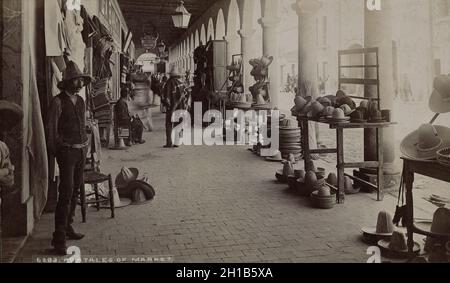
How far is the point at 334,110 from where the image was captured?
686 cm

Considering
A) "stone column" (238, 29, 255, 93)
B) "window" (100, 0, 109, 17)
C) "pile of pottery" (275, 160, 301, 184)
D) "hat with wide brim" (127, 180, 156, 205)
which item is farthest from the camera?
"stone column" (238, 29, 255, 93)

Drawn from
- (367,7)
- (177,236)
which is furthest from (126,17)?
(177,236)

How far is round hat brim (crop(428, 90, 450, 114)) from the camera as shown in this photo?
438 cm

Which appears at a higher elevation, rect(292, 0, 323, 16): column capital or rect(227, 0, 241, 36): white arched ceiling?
rect(227, 0, 241, 36): white arched ceiling

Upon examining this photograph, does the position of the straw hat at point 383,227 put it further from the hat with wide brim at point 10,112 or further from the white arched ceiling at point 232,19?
the white arched ceiling at point 232,19

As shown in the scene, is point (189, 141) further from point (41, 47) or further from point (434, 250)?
point (434, 250)

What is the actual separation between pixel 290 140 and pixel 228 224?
491 centimetres

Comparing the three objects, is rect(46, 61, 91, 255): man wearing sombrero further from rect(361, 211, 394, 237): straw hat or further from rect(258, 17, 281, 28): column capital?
rect(258, 17, 281, 28): column capital

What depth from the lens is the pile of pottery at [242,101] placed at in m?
12.5

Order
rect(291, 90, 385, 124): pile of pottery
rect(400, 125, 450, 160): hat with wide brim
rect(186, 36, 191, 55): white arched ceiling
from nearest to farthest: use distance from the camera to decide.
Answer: rect(400, 125, 450, 160): hat with wide brim
rect(291, 90, 385, 124): pile of pottery
rect(186, 36, 191, 55): white arched ceiling

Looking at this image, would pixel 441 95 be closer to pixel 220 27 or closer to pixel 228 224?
pixel 228 224

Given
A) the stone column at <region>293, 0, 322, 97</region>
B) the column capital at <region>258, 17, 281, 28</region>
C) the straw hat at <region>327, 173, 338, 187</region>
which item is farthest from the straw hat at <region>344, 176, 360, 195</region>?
the column capital at <region>258, 17, 281, 28</region>

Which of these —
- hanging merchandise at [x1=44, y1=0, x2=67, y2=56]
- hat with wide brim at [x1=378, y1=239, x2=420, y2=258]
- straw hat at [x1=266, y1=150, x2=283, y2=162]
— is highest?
hanging merchandise at [x1=44, y1=0, x2=67, y2=56]

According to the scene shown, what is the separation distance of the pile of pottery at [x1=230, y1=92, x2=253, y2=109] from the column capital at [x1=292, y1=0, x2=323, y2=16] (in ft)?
9.12
